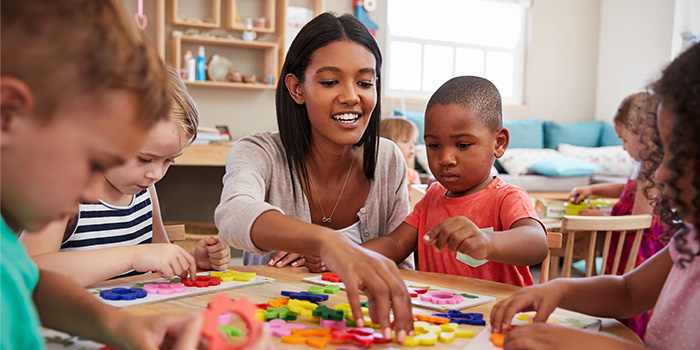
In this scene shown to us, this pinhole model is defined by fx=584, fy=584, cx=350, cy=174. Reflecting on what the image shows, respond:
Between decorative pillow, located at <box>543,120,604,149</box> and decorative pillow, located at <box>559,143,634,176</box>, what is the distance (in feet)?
0.75

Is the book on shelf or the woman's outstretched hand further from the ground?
the book on shelf

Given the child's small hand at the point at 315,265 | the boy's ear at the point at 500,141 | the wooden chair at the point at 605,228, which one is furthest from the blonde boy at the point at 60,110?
the wooden chair at the point at 605,228

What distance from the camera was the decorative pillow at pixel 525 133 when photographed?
563 cm

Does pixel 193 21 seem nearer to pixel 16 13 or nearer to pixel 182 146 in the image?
pixel 182 146

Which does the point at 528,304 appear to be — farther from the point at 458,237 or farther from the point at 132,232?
the point at 132,232

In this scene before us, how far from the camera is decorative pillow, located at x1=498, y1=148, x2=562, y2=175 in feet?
17.0

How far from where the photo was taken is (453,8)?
580cm

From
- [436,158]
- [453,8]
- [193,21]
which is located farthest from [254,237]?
[453,8]

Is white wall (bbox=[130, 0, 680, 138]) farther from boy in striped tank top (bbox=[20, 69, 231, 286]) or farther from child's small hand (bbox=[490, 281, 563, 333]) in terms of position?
child's small hand (bbox=[490, 281, 563, 333])

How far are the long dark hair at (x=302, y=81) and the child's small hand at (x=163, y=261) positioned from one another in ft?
1.76

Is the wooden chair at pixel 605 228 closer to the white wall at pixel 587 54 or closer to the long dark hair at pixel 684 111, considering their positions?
the long dark hair at pixel 684 111

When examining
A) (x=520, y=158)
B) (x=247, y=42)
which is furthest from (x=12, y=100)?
(x=520, y=158)

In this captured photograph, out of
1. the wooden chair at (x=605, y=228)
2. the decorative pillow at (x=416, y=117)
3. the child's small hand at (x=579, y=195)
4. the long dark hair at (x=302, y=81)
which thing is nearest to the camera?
the long dark hair at (x=302, y=81)

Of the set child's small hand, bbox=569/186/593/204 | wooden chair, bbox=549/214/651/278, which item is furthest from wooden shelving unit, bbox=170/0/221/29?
wooden chair, bbox=549/214/651/278
